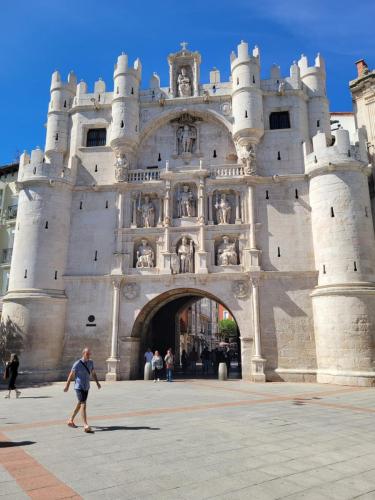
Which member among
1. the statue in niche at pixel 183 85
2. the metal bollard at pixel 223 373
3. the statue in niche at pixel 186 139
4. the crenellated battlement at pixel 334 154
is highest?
the statue in niche at pixel 183 85

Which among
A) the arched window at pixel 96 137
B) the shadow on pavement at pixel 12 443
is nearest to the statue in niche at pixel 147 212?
the arched window at pixel 96 137

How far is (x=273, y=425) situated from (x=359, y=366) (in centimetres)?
1223

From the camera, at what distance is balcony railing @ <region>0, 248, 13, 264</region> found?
34.5 m

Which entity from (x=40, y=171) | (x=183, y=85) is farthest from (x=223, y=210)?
(x=40, y=171)

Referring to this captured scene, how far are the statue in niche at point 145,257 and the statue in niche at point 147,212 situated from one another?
154 cm

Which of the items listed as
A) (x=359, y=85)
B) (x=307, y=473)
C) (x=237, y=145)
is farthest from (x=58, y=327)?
(x=359, y=85)

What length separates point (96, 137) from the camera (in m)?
28.5

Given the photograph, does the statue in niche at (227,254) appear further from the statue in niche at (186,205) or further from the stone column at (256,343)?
the statue in niche at (186,205)

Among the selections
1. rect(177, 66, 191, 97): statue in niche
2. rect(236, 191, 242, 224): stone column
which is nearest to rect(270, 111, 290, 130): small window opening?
rect(236, 191, 242, 224): stone column

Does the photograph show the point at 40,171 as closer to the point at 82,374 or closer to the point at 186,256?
the point at 186,256

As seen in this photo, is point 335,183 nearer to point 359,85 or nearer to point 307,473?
point 359,85

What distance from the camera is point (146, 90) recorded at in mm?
28625

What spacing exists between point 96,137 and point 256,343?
1785 cm

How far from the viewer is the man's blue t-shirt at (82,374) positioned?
9.46 meters
